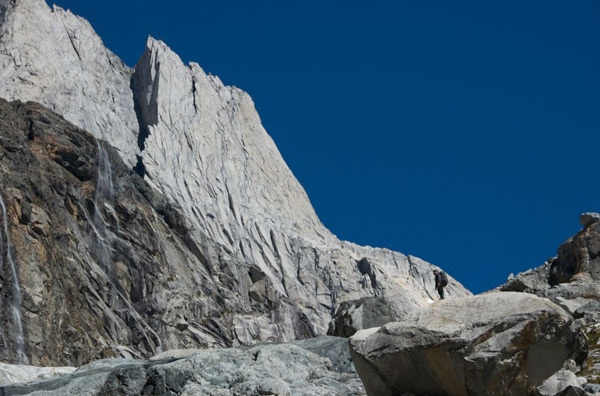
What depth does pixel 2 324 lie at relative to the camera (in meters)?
94.0

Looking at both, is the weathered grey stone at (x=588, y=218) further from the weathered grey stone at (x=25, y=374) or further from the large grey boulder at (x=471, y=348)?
the large grey boulder at (x=471, y=348)

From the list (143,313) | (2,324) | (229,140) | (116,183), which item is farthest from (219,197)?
(2,324)

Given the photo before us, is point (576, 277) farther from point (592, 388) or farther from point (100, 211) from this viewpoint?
point (100, 211)

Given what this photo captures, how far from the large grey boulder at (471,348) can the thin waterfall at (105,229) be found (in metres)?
92.5

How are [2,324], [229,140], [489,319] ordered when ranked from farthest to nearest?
[229,140] → [2,324] → [489,319]

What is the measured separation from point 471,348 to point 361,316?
55.2 feet

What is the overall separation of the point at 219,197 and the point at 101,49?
139 feet

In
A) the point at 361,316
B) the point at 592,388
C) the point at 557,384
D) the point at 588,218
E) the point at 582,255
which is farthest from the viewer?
the point at 588,218

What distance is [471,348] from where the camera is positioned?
1911 centimetres

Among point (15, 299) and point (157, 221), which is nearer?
point (15, 299)

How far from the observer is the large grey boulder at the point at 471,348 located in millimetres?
19172

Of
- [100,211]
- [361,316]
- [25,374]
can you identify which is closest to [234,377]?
[25,374]

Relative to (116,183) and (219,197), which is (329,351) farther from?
(219,197)

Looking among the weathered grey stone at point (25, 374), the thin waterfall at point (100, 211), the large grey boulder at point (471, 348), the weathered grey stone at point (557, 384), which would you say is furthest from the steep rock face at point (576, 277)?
the thin waterfall at point (100, 211)
